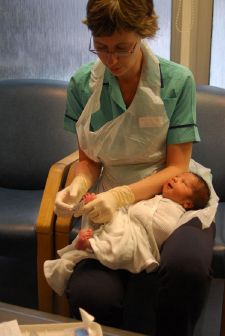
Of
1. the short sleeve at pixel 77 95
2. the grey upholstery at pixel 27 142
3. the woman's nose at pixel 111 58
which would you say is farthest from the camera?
the grey upholstery at pixel 27 142

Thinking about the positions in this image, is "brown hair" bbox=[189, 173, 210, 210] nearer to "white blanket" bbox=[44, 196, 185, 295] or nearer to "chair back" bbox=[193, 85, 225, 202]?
"white blanket" bbox=[44, 196, 185, 295]

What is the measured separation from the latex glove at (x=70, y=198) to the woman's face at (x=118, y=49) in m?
0.38

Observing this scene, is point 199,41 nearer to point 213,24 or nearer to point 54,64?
point 213,24

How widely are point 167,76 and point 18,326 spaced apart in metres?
0.90

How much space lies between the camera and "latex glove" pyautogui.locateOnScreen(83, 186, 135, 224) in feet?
4.56

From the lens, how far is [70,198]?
149 centimetres

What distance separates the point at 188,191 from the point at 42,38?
4.54 ft

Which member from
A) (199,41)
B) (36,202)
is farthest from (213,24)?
(36,202)

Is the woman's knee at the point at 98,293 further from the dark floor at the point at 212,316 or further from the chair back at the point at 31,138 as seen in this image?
the chair back at the point at 31,138

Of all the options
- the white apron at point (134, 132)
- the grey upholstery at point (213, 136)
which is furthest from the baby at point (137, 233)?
the grey upholstery at point (213, 136)

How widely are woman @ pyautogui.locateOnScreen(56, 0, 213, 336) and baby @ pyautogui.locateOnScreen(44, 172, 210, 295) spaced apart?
0.11ft

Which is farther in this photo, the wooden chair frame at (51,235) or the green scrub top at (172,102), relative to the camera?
the wooden chair frame at (51,235)

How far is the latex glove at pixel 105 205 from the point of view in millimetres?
1390

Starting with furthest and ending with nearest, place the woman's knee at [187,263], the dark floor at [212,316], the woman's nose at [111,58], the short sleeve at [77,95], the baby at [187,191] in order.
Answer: the dark floor at [212,316], the short sleeve at [77,95], the baby at [187,191], the woman's nose at [111,58], the woman's knee at [187,263]
